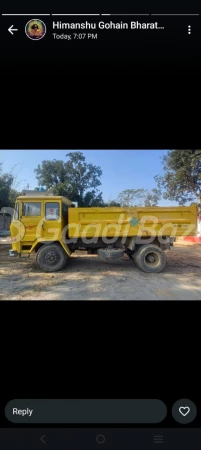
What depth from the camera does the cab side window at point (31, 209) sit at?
403cm

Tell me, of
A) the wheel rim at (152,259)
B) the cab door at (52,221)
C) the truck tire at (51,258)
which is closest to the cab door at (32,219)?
the cab door at (52,221)

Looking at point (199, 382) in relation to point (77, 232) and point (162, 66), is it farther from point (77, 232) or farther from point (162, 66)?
point (77, 232)

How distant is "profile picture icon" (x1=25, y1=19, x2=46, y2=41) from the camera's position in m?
0.77

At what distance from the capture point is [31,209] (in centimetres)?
407

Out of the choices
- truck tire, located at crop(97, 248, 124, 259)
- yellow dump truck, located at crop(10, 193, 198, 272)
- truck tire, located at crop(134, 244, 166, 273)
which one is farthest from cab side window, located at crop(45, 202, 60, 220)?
truck tire, located at crop(134, 244, 166, 273)

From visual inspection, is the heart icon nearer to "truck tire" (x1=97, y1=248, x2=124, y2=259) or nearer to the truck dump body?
the truck dump body

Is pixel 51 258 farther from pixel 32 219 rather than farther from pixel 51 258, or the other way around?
pixel 32 219

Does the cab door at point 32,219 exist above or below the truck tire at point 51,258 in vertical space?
above

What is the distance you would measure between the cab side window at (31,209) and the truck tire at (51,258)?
0.73 m

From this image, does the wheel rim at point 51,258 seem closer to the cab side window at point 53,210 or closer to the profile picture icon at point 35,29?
the cab side window at point 53,210

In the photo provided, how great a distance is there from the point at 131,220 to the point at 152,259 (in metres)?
1.00

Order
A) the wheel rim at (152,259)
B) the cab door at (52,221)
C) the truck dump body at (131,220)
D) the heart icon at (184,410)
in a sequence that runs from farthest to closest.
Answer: the wheel rim at (152,259) < the cab door at (52,221) < the truck dump body at (131,220) < the heart icon at (184,410)

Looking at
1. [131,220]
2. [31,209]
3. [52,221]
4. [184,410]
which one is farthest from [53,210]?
[184,410]

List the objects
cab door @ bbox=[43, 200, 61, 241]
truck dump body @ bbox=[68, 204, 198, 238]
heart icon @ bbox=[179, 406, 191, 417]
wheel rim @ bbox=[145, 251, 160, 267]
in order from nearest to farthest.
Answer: heart icon @ bbox=[179, 406, 191, 417]
truck dump body @ bbox=[68, 204, 198, 238]
cab door @ bbox=[43, 200, 61, 241]
wheel rim @ bbox=[145, 251, 160, 267]
